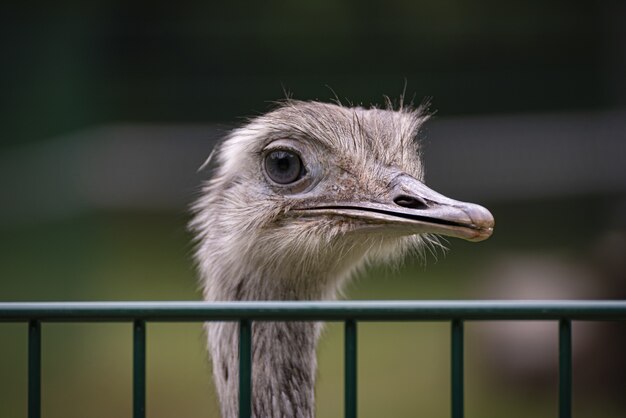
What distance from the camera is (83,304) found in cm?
137

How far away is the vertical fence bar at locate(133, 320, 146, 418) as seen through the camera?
1.39m

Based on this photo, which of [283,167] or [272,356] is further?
[283,167]

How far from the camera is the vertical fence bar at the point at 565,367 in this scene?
1390mm

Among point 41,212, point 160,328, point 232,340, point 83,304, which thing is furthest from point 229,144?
point 41,212

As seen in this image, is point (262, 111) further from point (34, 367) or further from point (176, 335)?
point (34, 367)

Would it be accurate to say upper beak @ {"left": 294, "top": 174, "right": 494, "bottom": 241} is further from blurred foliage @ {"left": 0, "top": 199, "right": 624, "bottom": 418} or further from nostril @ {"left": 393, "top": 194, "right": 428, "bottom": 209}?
blurred foliage @ {"left": 0, "top": 199, "right": 624, "bottom": 418}

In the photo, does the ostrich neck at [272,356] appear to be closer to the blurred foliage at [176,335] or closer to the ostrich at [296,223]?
the ostrich at [296,223]

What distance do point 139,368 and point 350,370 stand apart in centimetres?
30

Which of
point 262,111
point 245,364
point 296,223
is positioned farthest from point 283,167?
point 262,111

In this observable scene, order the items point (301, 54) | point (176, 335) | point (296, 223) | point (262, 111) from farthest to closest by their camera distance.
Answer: point (301, 54) → point (176, 335) → point (262, 111) → point (296, 223)

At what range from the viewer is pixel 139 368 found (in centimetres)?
140

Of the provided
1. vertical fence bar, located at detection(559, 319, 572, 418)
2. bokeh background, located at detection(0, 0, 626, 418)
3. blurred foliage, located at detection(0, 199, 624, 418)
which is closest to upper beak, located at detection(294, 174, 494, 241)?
vertical fence bar, located at detection(559, 319, 572, 418)

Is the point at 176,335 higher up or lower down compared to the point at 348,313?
lower down

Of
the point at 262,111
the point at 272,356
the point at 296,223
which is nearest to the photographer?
the point at 272,356
